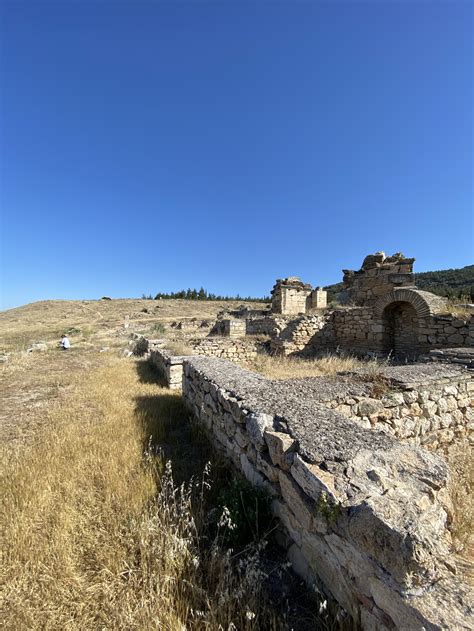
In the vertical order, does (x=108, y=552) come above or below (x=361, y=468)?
below

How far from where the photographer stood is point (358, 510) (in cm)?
145

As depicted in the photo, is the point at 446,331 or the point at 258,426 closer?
the point at 258,426

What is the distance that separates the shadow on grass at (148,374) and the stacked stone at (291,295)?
8.50 meters

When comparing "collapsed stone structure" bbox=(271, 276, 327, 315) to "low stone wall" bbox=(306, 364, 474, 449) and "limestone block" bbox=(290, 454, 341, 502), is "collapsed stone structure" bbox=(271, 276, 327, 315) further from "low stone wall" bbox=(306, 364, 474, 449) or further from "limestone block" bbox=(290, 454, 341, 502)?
"limestone block" bbox=(290, 454, 341, 502)

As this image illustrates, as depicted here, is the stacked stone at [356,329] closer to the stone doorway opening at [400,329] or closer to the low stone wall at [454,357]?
the stone doorway opening at [400,329]

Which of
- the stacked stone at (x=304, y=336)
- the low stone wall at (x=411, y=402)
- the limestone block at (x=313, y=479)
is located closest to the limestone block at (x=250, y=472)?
the limestone block at (x=313, y=479)

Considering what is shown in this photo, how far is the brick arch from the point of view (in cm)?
892

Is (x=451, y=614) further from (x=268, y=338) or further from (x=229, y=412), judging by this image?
(x=268, y=338)

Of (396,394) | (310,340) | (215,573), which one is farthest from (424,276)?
(215,573)

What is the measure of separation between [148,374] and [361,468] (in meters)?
7.38

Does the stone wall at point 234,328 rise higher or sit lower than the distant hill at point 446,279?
lower

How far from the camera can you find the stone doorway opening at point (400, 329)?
9922 mm

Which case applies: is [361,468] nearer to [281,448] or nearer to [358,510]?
[358,510]

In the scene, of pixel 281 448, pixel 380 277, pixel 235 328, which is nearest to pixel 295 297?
pixel 235 328
